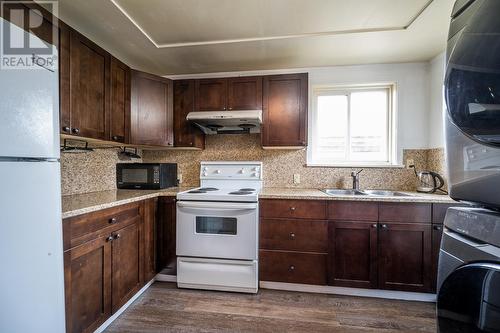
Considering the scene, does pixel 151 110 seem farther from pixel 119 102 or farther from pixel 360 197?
pixel 360 197

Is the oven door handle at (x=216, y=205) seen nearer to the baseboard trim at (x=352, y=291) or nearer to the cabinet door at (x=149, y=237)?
the cabinet door at (x=149, y=237)

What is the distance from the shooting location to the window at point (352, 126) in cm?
260

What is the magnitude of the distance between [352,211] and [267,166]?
3.48ft

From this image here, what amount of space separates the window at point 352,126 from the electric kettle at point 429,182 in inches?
14.0

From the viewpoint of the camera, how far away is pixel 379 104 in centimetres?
261

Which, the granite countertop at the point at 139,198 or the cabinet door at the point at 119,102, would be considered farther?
the cabinet door at the point at 119,102

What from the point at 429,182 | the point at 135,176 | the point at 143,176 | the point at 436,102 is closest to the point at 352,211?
the point at 429,182

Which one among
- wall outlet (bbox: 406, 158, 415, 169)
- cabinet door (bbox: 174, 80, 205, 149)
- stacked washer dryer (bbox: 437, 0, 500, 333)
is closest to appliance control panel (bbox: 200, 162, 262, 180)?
cabinet door (bbox: 174, 80, 205, 149)

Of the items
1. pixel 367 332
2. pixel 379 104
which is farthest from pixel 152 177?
→ pixel 379 104

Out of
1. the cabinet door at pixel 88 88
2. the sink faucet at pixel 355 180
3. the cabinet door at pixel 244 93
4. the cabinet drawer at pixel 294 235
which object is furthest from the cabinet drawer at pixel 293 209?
the cabinet door at pixel 88 88

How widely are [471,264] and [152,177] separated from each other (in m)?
2.43

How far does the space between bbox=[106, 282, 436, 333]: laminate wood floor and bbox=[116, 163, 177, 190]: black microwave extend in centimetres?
103

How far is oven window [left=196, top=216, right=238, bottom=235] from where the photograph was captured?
6.85ft

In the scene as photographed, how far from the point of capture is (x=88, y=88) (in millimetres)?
1696
